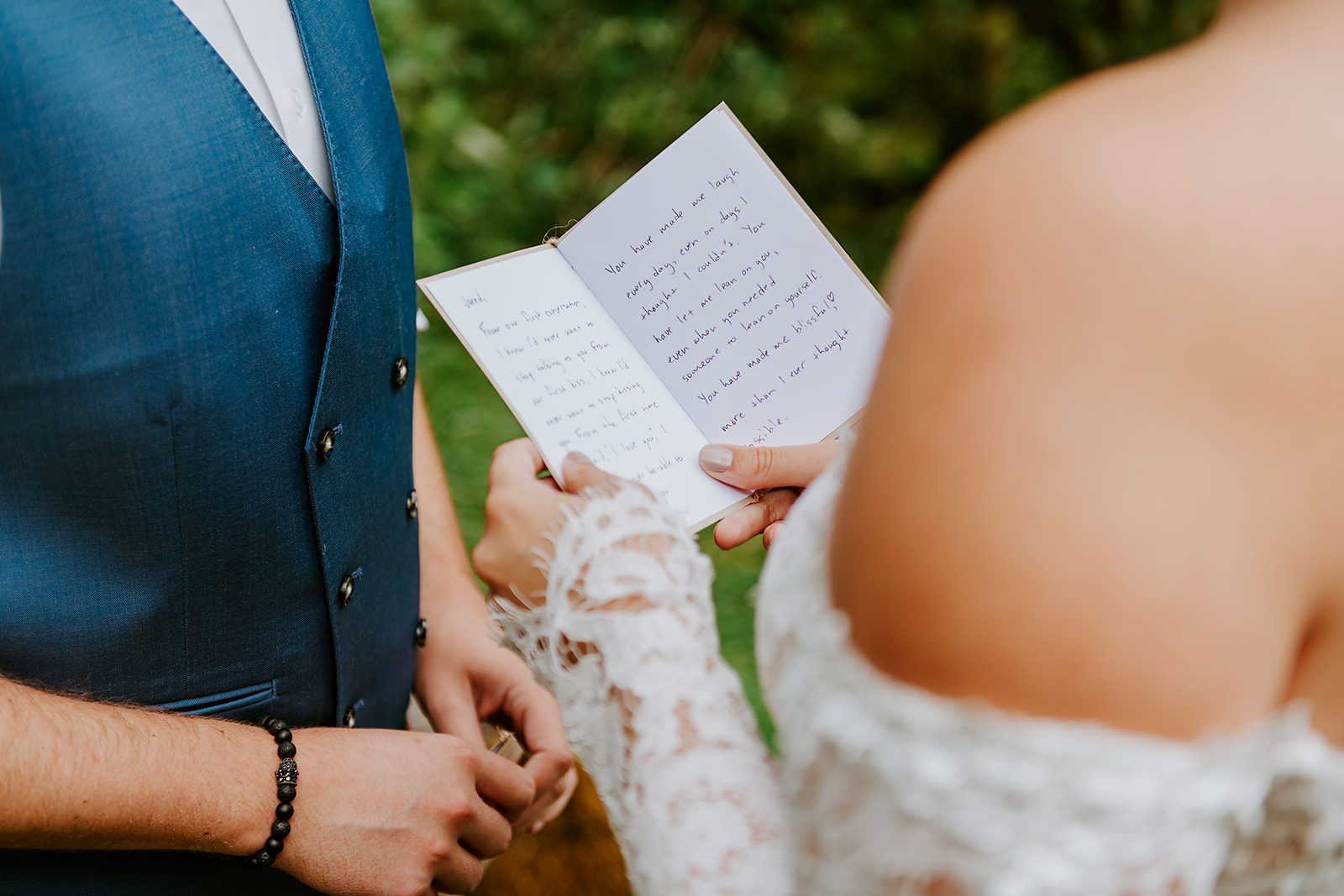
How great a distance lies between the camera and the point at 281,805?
98cm

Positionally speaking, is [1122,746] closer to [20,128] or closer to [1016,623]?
[1016,623]

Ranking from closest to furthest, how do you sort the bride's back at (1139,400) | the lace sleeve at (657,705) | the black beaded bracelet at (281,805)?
the bride's back at (1139,400) < the lace sleeve at (657,705) < the black beaded bracelet at (281,805)

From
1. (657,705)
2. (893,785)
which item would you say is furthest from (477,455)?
(893,785)

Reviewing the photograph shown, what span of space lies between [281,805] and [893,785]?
2.18ft

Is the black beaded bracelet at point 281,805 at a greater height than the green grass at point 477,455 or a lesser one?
greater

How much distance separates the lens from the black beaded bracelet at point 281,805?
0.97 metres

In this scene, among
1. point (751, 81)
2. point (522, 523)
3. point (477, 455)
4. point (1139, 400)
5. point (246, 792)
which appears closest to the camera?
point (1139, 400)

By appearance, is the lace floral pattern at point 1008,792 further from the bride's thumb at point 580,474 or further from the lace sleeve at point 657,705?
the bride's thumb at point 580,474

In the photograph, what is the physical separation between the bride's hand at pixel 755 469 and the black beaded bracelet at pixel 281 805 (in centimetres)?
51

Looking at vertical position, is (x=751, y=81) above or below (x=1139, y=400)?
below

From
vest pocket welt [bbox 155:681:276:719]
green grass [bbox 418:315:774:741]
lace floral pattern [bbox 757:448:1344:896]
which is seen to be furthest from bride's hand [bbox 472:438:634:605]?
green grass [bbox 418:315:774:741]

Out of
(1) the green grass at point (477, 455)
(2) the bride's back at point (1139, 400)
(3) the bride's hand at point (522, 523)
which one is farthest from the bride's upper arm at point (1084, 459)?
(1) the green grass at point (477, 455)

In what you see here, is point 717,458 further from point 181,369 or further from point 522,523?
point 181,369

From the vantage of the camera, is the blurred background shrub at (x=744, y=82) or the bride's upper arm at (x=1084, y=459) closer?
the bride's upper arm at (x=1084, y=459)
